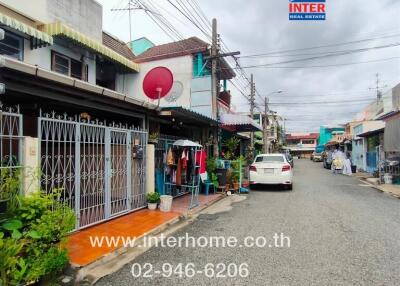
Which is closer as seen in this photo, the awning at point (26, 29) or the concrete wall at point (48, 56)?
the awning at point (26, 29)

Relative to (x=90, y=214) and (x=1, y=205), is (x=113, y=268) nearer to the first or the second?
(x=1, y=205)

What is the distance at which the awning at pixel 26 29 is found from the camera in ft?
23.5

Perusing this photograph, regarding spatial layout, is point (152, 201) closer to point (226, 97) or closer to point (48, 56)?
point (48, 56)

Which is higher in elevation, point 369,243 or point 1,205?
point 1,205

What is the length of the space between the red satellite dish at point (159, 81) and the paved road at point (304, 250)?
149 inches

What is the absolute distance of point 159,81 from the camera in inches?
337

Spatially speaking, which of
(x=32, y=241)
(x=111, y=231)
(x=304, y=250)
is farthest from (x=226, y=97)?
(x=32, y=241)

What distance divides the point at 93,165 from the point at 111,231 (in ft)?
4.97

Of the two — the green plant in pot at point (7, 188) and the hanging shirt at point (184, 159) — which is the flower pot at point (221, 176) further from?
the green plant in pot at point (7, 188)

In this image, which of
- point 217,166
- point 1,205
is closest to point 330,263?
point 1,205

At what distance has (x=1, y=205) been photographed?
4137 mm

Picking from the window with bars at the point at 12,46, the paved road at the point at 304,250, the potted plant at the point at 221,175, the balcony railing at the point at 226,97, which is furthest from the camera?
the balcony railing at the point at 226,97

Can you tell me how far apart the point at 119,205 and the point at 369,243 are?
18.1 feet

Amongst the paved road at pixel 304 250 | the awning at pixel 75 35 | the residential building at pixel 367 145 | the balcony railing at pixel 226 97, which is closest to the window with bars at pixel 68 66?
the awning at pixel 75 35
